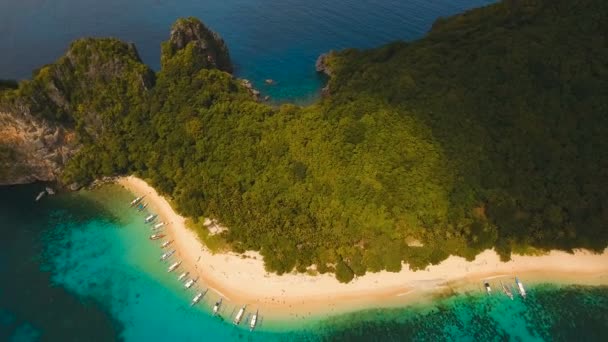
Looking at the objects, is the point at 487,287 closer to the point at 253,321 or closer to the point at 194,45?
the point at 253,321

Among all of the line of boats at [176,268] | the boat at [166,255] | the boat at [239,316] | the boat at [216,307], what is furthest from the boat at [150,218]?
the boat at [239,316]

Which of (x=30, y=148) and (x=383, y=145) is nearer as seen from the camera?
(x=383, y=145)

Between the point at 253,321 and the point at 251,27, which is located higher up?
the point at 251,27

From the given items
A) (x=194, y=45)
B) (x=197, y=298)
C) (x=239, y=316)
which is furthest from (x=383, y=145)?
(x=194, y=45)

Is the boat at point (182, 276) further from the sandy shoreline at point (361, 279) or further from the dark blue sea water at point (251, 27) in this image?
the dark blue sea water at point (251, 27)

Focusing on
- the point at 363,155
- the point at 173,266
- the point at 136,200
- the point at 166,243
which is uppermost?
the point at 363,155

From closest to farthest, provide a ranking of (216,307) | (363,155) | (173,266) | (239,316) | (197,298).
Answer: (239,316) → (216,307) → (197,298) → (173,266) → (363,155)

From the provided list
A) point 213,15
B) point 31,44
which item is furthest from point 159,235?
point 213,15

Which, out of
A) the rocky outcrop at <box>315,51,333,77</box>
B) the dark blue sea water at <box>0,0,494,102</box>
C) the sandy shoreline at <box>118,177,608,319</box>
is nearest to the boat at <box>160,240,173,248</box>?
the sandy shoreline at <box>118,177,608,319</box>

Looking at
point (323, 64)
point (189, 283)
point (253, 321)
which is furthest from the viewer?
point (323, 64)
